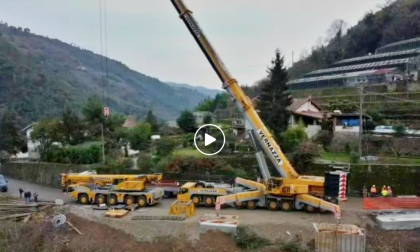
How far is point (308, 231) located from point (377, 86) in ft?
96.8

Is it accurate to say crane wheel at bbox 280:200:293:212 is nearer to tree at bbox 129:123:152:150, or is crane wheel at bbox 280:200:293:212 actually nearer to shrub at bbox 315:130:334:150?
shrub at bbox 315:130:334:150

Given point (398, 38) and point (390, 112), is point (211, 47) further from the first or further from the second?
point (398, 38)

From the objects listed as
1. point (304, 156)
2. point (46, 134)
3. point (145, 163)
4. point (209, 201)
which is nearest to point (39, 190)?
point (145, 163)

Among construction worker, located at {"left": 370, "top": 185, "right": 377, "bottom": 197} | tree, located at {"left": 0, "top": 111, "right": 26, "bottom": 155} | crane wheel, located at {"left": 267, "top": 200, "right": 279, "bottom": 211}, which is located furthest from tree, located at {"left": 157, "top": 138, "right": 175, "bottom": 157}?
tree, located at {"left": 0, "top": 111, "right": 26, "bottom": 155}

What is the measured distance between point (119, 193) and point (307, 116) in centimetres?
1756

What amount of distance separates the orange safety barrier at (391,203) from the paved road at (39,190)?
15.4 metres

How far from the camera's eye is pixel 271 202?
17859 mm

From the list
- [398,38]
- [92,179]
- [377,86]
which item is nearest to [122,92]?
[398,38]

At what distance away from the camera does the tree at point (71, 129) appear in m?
31.5

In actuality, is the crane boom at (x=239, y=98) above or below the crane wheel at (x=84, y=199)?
above

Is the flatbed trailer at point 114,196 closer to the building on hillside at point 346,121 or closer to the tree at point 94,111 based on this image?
the tree at point 94,111

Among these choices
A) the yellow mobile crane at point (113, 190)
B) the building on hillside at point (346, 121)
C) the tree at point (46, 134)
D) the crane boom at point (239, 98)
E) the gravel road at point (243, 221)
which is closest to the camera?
the gravel road at point (243, 221)

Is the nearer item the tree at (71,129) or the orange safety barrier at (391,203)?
the orange safety barrier at (391,203)

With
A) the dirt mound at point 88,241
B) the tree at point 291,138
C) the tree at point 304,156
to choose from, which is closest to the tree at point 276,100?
the tree at point 291,138
